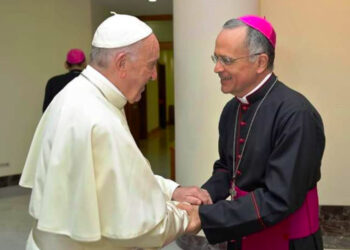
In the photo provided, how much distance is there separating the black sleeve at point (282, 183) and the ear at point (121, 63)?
1.87ft

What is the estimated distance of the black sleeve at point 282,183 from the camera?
1393 mm

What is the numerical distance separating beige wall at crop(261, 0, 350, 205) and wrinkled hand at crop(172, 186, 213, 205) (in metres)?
2.38

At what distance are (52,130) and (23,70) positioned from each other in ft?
16.1

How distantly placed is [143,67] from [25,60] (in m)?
4.92

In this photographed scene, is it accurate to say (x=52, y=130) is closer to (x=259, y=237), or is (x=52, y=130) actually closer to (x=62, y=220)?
(x=62, y=220)

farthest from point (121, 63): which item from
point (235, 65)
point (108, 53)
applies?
point (235, 65)

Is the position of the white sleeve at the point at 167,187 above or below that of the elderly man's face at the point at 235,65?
below

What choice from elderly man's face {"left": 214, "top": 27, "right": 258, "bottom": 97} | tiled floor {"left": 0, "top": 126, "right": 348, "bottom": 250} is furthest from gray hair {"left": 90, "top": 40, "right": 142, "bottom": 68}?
tiled floor {"left": 0, "top": 126, "right": 348, "bottom": 250}

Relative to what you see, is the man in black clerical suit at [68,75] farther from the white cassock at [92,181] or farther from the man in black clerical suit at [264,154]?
the white cassock at [92,181]

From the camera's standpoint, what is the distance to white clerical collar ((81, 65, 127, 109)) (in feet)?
4.33

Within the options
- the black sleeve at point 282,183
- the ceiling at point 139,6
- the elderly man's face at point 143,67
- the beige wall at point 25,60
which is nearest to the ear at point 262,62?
the black sleeve at point 282,183

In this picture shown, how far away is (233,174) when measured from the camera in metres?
1.71

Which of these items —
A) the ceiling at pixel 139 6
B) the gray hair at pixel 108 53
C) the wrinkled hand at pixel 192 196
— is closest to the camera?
the gray hair at pixel 108 53

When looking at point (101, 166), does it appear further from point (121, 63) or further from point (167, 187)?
point (167, 187)
